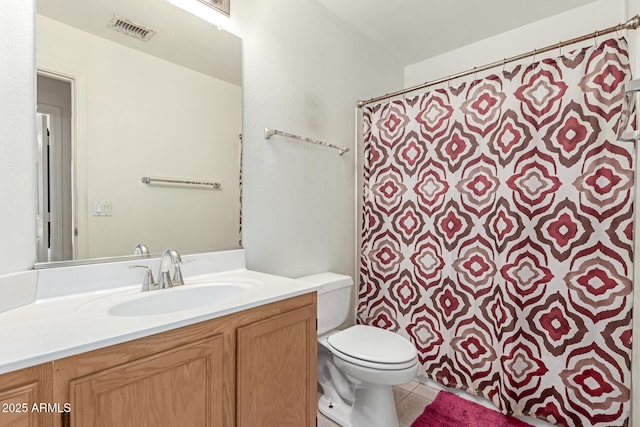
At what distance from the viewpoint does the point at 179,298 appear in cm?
119

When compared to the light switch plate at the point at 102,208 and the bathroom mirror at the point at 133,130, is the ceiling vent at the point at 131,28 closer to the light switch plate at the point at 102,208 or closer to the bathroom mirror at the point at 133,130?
the bathroom mirror at the point at 133,130

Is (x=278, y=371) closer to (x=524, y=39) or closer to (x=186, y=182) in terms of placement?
(x=186, y=182)

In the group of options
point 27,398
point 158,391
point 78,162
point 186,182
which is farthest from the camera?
point 186,182

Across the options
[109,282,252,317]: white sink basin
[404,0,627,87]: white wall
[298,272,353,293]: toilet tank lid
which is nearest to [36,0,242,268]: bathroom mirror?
[109,282,252,317]: white sink basin

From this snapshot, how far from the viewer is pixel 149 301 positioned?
3.63ft

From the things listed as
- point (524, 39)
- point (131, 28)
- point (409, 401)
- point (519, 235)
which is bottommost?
point (409, 401)

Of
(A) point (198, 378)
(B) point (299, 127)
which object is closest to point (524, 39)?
(B) point (299, 127)

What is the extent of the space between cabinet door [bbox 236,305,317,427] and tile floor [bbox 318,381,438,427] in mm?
614

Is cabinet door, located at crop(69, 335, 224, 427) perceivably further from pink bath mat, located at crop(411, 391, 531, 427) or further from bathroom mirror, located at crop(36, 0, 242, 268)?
pink bath mat, located at crop(411, 391, 531, 427)

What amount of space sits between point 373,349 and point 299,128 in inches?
50.7

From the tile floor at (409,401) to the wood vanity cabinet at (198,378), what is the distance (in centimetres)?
65

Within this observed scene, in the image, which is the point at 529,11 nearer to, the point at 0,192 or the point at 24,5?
the point at 24,5

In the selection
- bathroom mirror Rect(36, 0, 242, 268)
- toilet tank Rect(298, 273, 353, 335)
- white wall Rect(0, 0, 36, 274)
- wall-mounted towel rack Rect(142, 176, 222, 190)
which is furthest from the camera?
toilet tank Rect(298, 273, 353, 335)

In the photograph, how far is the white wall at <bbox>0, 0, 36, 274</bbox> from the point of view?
969mm
